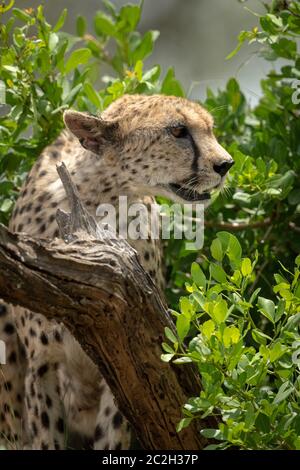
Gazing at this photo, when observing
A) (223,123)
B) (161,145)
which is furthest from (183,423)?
(223,123)

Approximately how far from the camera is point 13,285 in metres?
3.36

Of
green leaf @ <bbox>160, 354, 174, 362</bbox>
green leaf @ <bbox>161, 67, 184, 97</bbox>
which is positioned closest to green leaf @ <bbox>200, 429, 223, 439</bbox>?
green leaf @ <bbox>160, 354, 174, 362</bbox>

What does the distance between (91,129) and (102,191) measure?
0.73 feet

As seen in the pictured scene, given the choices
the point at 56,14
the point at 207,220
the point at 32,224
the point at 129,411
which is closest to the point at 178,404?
the point at 129,411

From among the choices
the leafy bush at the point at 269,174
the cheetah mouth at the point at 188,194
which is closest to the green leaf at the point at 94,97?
the leafy bush at the point at 269,174

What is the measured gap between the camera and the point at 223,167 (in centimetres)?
443

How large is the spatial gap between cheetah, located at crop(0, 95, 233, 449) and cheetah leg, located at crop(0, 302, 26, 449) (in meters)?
0.10

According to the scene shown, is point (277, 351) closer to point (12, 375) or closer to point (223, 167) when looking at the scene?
point (223, 167)

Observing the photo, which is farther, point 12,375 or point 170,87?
point 170,87

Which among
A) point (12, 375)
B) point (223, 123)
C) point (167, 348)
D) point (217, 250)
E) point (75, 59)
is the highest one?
point (75, 59)

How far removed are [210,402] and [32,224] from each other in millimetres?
1310

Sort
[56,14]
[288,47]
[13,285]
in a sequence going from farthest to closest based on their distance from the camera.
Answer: [56,14]
[288,47]
[13,285]

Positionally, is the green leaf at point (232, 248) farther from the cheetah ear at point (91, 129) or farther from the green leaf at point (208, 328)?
the cheetah ear at point (91, 129)
